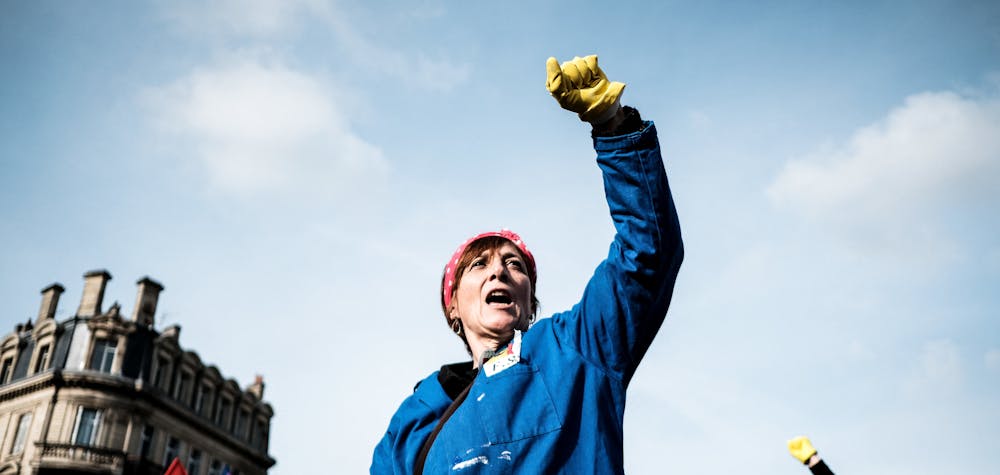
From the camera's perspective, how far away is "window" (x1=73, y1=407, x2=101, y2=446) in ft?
98.6

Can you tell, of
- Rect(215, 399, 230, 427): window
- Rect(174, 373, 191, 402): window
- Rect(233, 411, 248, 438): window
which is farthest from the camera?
Rect(233, 411, 248, 438): window

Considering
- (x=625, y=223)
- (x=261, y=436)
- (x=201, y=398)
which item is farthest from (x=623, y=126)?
(x=261, y=436)

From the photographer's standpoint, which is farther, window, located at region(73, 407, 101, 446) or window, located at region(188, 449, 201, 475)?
window, located at region(188, 449, 201, 475)

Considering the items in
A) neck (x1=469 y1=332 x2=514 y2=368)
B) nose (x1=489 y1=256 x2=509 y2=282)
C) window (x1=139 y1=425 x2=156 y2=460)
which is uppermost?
window (x1=139 y1=425 x2=156 y2=460)

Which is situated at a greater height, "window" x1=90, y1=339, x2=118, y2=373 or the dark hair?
"window" x1=90, y1=339, x2=118, y2=373

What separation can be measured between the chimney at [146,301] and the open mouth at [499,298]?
35.7 m

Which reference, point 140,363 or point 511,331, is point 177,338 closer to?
point 140,363

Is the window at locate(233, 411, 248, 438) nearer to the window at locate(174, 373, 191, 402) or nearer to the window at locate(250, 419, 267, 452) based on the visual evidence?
the window at locate(250, 419, 267, 452)

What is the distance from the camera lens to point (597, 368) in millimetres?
2211

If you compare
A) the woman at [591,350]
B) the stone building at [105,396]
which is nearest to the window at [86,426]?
the stone building at [105,396]

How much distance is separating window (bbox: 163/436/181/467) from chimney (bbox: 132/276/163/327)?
556 centimetres

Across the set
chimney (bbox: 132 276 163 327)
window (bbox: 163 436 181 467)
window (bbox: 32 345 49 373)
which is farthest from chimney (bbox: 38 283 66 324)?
window (bbox: 163 436 181 467)

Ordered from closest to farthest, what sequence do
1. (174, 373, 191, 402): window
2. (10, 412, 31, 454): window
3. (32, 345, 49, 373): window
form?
1. (10, 412, 31, 454): window
2. (32, 345, 49, 373): window
3. (174, 373, 191, 402): window

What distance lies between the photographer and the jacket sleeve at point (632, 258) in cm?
213
